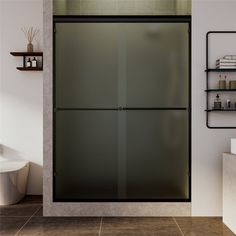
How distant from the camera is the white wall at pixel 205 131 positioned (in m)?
3.32

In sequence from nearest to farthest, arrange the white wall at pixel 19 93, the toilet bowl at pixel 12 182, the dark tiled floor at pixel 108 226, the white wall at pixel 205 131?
the dark tiled floor at pixel 108 226 → the white wall at pixel 205 131 → the toilet bowl at pixel 12 182 → the white wall at pixel 19 93

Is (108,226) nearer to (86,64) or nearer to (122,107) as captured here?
(122,107)

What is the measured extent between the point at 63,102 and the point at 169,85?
108cm

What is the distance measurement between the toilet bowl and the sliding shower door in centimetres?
64

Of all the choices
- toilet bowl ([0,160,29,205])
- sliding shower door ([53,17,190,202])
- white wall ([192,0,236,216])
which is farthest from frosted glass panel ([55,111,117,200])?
white wall ([192,0,236,216])

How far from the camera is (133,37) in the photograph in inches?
132

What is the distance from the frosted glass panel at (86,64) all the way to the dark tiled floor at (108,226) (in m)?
1.15

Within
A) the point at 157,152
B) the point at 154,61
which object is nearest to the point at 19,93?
the point at 154,61

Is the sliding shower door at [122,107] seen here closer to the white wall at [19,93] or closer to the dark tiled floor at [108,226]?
the dark tiled floor at [108,226]

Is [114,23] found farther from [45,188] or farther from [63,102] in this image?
[45,188]

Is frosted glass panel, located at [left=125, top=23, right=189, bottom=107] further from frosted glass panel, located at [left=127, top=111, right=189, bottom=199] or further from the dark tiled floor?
the dark tiled floor

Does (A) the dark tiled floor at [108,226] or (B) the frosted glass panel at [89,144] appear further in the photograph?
(B) the frosted glass panel at [89,144]

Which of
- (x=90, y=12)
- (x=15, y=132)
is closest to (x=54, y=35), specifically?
(x=90, y=12)

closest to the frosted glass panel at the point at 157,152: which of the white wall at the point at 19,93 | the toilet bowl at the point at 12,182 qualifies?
the toilet bowl at the point at 12,182
